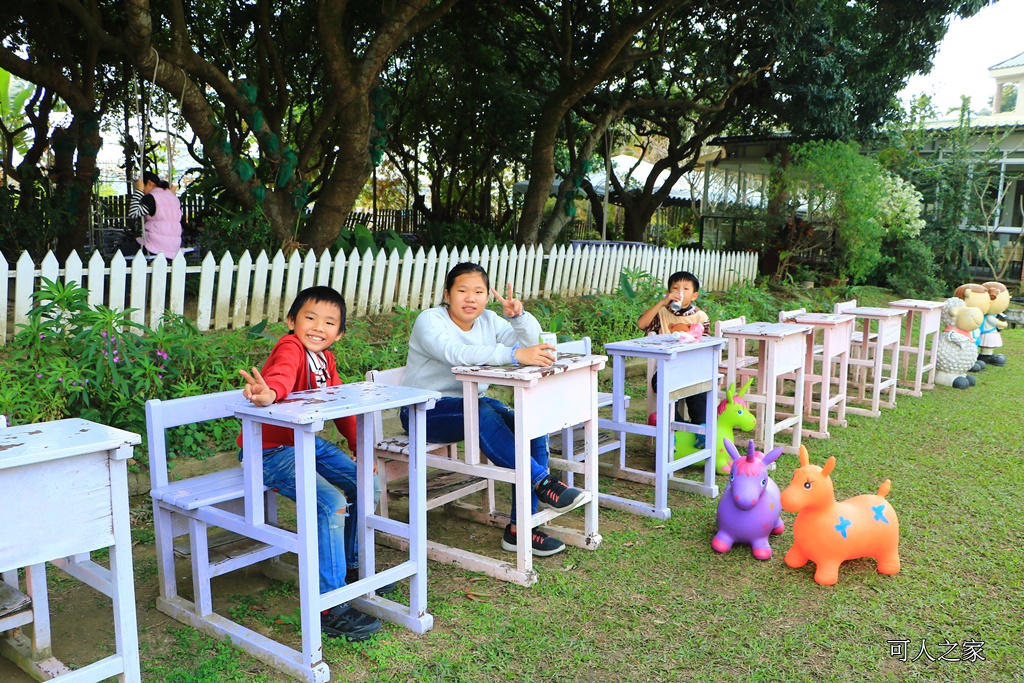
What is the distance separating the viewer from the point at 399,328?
24.2ft

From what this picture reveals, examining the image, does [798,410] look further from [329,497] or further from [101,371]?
[101,371]

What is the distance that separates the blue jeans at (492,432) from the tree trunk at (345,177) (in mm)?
5191

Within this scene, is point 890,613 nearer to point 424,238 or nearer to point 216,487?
point 216,487

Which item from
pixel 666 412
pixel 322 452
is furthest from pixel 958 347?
pixel 322 452

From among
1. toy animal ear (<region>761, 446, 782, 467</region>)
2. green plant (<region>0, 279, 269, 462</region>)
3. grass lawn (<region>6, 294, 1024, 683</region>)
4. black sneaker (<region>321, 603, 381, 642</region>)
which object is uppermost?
green plant (<region>0, 279, 269, 462</region>)

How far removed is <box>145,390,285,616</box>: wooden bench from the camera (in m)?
3.09

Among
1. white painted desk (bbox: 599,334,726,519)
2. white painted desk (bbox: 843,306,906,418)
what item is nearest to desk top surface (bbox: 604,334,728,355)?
white painted desk (bbox: 599,334,726,519)

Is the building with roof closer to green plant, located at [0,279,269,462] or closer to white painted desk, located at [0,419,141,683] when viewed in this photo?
green plant, located at [0,279,269,462]

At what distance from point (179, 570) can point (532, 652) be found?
1.79m

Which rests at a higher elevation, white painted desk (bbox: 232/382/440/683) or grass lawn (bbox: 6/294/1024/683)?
white painted desk (bbox: 232/382/440/683)

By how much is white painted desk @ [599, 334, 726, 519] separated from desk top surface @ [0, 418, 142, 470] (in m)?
2.88

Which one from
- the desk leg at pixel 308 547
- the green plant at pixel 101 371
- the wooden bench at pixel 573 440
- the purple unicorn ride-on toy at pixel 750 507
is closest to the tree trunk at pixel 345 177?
the green plant at pixel 101 371

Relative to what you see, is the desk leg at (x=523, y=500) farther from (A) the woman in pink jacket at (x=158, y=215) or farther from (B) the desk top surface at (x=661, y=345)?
(A) the woman in pink jacket at (x=158, y=215)

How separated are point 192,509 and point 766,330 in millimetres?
4024
